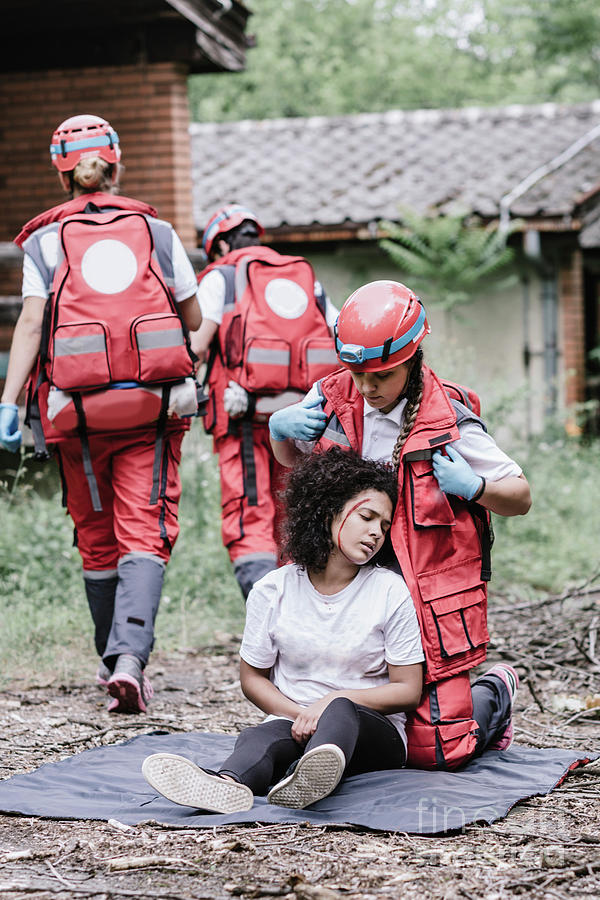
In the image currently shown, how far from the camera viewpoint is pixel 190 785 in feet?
11.0

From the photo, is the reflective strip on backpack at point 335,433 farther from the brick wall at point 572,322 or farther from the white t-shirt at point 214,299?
the brick wall at point 572,322

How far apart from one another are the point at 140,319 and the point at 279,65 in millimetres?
34815

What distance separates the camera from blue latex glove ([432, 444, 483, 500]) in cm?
367

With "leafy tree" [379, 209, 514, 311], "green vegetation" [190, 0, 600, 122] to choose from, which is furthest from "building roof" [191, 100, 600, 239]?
"green vegetation" [190, 0, 600, 122]

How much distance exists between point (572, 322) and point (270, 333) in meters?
11.2

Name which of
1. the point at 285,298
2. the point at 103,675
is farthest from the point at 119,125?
the point at 103,675

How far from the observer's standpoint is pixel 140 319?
4801 millimetres

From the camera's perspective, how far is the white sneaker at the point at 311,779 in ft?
10.8

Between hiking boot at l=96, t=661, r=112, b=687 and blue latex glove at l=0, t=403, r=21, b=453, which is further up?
blue latex glove at l=0, t=403, r=21, b=453

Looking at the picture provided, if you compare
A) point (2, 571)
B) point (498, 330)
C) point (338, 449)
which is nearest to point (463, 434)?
point (338, 449)

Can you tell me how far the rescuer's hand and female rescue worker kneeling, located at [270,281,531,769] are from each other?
173 cm

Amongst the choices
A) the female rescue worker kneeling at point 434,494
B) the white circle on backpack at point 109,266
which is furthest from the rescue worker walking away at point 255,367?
the female rescue worker kneeling at point 434,494

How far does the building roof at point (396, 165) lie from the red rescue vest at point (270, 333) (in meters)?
9.16

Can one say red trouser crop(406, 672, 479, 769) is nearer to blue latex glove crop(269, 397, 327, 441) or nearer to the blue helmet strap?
blue latex glove crop(269, 397, 327, 441)
